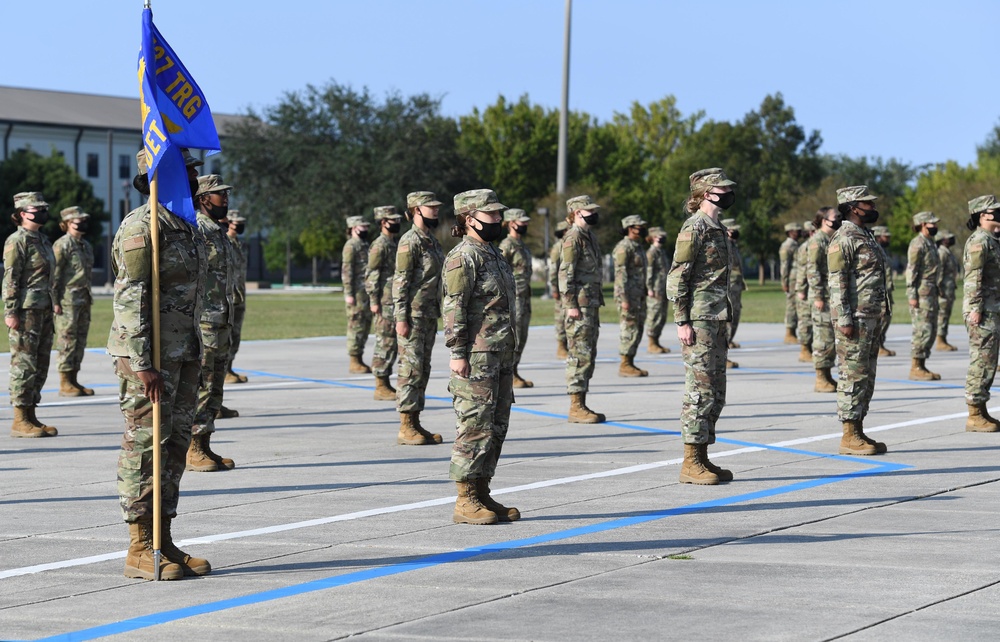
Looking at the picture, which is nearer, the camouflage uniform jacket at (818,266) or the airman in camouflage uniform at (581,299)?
the airman in camouflage uniform at (581,299)

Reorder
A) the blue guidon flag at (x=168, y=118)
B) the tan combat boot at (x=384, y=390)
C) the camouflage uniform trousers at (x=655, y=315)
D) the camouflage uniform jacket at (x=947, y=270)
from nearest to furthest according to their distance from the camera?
the blue guidon flag at (x=168, y=118) < the tan combat boot at (x=384, y=390) < the camouflage uniform jacket at (x=947, y=270) < the camouflage uniform trousers at (x=655, y=315)

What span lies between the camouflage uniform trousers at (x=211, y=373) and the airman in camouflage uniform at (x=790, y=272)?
15583 millimetres

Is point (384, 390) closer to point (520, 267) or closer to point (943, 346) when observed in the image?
point (520, 267)

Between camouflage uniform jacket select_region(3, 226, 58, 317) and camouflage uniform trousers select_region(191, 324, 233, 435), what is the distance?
3.15m

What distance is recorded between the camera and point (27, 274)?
13453 mm

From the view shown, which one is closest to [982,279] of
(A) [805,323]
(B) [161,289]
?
(A) [805,323]

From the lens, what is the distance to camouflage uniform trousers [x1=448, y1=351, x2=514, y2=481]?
870cm

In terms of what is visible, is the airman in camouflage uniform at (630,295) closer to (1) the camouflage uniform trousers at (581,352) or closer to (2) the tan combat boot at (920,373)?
(2) the tan combat boot at (920,373)

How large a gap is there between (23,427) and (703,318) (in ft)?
21.9

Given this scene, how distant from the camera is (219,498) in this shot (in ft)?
31.9

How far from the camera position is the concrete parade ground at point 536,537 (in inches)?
247

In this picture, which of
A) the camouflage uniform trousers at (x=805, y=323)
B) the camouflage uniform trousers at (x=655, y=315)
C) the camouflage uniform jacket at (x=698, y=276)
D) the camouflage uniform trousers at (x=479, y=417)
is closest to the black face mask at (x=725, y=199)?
the camouflage uniform jacket at (x=698, y=276)

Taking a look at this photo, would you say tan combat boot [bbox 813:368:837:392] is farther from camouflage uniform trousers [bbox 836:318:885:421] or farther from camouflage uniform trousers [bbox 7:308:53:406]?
camouflage uniform trousers [bbox 7:308:53:406]

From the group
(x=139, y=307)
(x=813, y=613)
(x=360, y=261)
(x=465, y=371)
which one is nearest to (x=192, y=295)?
(x=139, y=307)
